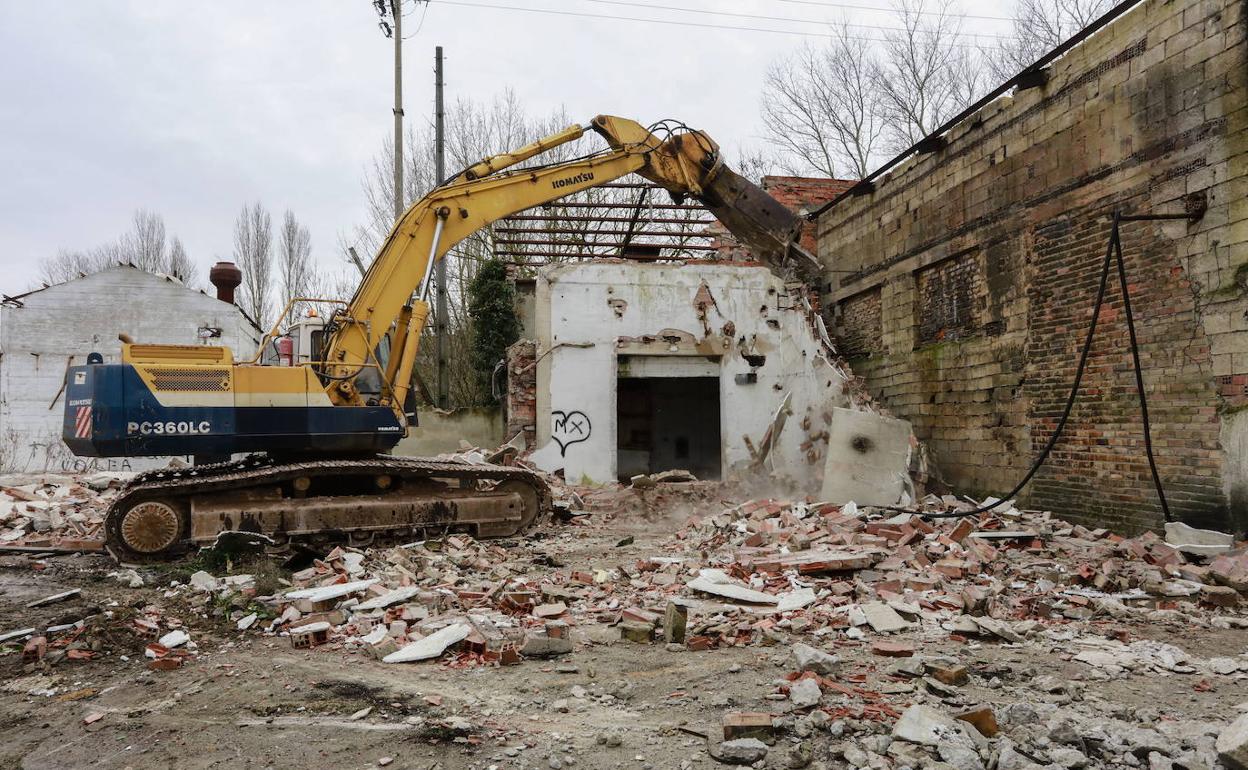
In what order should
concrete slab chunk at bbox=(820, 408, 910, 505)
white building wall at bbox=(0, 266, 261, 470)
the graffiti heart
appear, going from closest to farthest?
concrete slab chunk at bbox=(820, 408, 910, 505)
the graffiti heart
white building wall at bbox=(0, 266, 261, 470)

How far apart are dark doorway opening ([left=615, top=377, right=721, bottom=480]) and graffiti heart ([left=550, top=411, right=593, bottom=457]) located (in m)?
3.57

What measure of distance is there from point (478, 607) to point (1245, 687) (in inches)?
181

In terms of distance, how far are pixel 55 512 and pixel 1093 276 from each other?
1213 cm

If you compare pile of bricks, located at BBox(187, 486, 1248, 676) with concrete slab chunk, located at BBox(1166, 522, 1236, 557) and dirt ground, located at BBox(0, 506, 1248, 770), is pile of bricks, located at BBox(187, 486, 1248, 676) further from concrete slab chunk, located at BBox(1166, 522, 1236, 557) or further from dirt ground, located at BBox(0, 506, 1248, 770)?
dirt ground, located at BBox(0, 506, 1248, 770)

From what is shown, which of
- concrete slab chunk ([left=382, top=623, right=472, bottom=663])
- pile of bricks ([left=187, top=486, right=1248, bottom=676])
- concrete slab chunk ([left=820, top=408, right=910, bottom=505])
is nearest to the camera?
concrete slab chunk ([left=382, top=623, right=472, bottom=663])

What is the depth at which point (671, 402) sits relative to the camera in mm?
17172

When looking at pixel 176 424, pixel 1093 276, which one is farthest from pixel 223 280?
pixel 1093 276

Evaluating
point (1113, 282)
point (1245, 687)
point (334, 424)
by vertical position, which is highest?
point (1113, 282)

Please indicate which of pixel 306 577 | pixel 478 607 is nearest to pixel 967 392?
pixel 478 607

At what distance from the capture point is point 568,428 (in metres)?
13.1

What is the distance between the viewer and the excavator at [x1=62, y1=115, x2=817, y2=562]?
23.6 feet

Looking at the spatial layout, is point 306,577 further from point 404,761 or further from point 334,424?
point 404,761

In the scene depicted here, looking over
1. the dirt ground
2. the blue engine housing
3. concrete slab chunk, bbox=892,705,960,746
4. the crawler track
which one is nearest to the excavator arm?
the blue engine housing

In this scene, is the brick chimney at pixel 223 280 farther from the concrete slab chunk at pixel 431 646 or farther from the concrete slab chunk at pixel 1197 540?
the concrete slab chunk at pixel 1197 540
